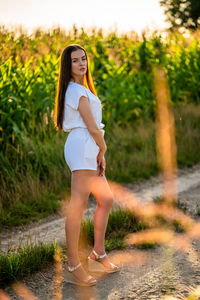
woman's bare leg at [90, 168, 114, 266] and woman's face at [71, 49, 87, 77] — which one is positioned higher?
woman's face at [71, 49, 87, 77]

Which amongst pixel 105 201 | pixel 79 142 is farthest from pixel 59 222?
Result: pixel 79 142

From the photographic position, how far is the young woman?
2.93 metres

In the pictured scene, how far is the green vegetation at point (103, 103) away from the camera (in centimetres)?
541

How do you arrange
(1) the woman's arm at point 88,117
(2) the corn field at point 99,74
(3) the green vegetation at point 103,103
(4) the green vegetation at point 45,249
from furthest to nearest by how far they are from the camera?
1. (2) the corn field at point 99,74
2. (3) the green vegetation at point 103,103
3. (4) the green vegetation at point 45,249
4. (1) the woman's arm at point 88,117

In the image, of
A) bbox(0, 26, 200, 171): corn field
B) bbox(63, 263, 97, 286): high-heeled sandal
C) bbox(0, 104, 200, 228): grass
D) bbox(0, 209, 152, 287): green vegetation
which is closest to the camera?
bbox(63, 263, 97, 286): high-heeled sandal

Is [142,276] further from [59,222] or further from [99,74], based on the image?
[99,74]

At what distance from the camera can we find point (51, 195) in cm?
532

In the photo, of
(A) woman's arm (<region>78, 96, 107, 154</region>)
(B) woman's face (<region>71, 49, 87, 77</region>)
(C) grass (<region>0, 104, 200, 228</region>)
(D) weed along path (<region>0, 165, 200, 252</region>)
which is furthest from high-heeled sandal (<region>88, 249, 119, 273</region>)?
(C) grass (<region>0, 104, 200, 228</region>)

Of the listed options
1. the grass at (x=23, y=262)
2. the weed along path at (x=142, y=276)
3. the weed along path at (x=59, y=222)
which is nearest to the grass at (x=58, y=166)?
the weed along path at (x=59, y=222)

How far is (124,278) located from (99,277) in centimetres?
20

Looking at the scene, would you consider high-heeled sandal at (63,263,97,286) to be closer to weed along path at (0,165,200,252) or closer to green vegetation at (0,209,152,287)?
green vegetation at (0,209,152,287)

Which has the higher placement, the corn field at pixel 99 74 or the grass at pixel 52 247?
the corn field at pixel 99 74

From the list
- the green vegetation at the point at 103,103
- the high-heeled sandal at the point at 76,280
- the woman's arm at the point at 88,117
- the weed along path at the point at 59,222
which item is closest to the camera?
the woman's arm at the point at 88,117

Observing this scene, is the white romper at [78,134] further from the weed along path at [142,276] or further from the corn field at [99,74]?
the corn field at [99,74]
